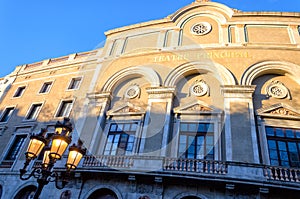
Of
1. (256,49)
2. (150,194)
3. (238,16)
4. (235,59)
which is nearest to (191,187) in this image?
(150,194)

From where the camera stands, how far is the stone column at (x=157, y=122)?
11711 millimetres

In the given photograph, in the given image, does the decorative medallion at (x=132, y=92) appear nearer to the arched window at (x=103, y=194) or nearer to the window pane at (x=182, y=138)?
the window pane at (x=182, y=138)

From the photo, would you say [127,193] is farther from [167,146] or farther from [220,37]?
[220,37]

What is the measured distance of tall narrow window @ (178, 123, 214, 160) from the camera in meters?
11.4

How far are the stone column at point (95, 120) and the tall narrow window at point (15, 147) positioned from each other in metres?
5.18

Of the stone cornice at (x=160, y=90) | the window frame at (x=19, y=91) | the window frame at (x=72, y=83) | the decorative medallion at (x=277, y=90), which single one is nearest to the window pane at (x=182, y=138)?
the stone cornice at (x=160, y=90)

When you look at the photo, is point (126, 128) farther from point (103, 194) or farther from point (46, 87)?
point (46, 87)

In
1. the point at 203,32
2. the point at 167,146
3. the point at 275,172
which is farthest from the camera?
the point at 203,32

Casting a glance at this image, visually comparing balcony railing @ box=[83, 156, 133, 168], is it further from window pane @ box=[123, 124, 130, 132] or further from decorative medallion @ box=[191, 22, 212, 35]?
decorative medallion @ box=[191, 22, 212, 35]

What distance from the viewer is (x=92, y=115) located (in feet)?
47.4

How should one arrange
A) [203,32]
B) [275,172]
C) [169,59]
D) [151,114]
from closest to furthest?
[275,172], [151,114], [169,59], [203,32]

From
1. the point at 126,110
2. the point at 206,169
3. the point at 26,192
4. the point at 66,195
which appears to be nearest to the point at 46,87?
the point at 126,110

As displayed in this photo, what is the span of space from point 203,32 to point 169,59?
12.3 feet

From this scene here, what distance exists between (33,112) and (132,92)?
8305 millimetres
